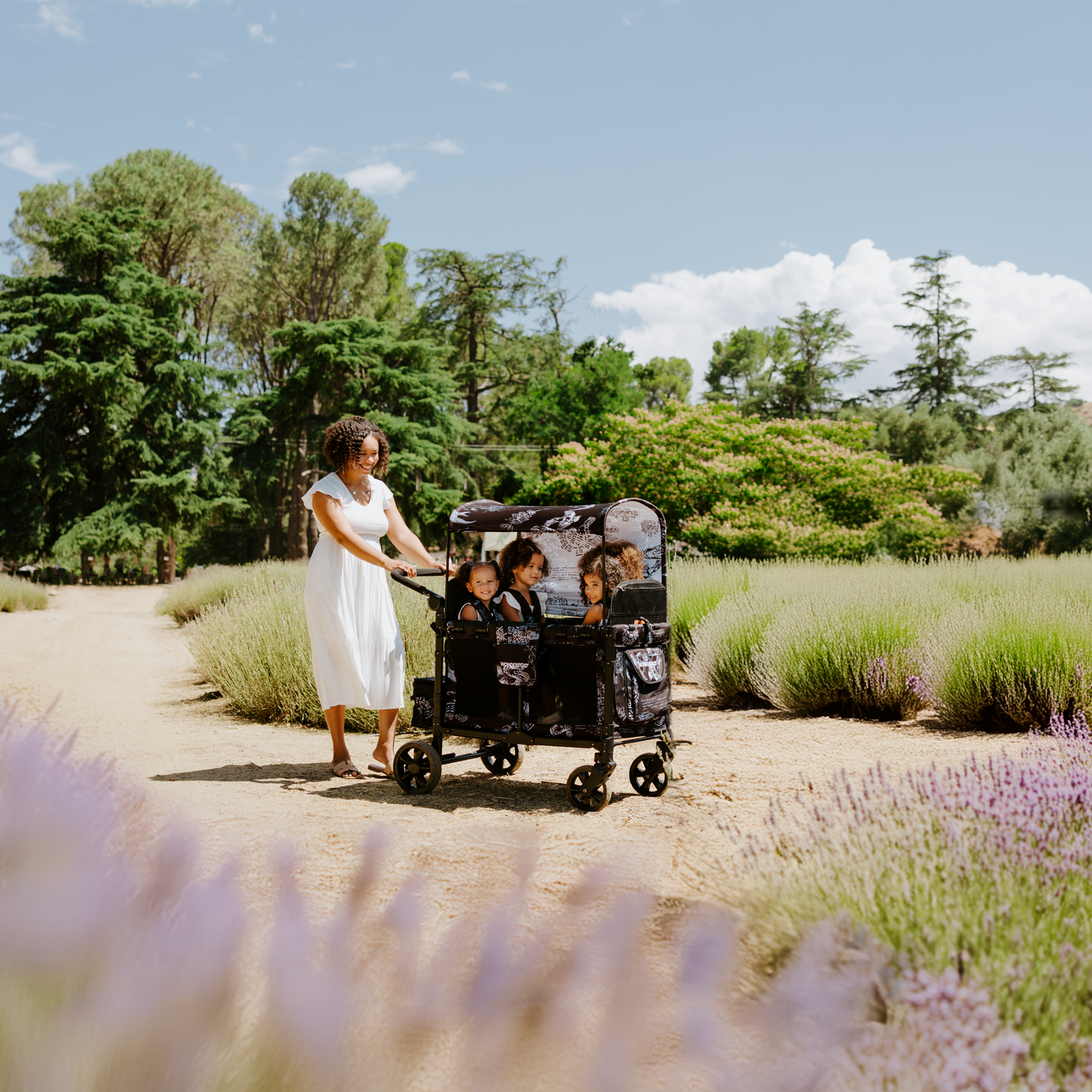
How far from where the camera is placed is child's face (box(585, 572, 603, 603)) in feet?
16.9

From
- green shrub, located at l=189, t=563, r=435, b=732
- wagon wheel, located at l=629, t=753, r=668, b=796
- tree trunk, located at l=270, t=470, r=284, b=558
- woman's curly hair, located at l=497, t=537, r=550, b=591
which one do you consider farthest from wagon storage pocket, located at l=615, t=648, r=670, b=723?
tree trunk, located at l=270, t=470, r=284, b=558

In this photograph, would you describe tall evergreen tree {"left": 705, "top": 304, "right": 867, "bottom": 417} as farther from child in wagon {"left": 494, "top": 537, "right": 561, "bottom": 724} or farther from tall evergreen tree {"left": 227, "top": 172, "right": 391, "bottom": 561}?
child in wagon {"left": 494, "top": 537, "right": 561, "bottom": 724}

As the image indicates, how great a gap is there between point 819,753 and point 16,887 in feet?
15.4

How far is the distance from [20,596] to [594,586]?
16.9 m

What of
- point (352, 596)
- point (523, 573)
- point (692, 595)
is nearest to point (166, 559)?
point (692, 595)

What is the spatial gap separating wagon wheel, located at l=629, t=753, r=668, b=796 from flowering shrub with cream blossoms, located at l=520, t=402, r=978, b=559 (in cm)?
1315

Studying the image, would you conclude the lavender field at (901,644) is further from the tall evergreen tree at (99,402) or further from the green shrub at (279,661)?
the tall evergreen tree at (99,402)

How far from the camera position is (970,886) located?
2.58 metres

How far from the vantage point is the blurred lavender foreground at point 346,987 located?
72.7 inches

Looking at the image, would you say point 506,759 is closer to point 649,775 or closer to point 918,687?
point 649,775

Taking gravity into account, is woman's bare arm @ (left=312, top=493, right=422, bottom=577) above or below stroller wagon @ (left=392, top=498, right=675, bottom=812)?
above

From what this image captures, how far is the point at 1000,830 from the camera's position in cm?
284

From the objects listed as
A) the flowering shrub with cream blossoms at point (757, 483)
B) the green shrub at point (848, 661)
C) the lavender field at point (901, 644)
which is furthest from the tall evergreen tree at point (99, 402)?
the green shrub at point (848, 661)

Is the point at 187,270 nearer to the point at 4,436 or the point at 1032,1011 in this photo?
the point at 4,436
